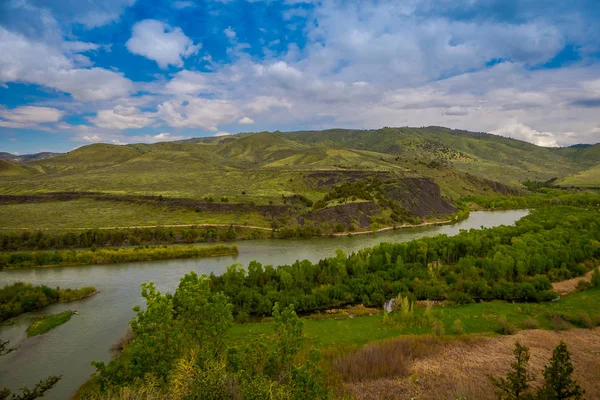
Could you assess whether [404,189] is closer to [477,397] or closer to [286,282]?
[286,282]

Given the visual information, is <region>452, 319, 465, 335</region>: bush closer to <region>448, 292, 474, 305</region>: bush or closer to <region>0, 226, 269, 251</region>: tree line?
<region>448, 292, 474, 305</region>: bush

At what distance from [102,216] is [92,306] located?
69016mm

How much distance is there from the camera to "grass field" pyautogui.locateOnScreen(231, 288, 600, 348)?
3906 cm

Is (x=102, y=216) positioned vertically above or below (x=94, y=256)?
above

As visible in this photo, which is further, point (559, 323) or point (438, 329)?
point (559, 323)

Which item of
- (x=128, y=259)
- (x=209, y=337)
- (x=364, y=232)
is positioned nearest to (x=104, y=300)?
(x=128, y=259)

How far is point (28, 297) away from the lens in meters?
48.7

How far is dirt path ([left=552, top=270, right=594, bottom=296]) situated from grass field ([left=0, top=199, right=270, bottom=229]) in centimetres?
7557

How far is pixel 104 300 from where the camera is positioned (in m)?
52.4

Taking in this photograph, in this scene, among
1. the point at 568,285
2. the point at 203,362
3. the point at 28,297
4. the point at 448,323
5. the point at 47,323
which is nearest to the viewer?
the point at 203,362

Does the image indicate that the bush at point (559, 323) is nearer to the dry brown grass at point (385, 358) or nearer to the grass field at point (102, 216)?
the dry brown grass at point (385, 358)

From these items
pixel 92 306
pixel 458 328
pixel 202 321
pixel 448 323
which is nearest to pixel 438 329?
pixel 458 328

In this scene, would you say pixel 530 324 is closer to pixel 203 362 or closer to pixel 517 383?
pixel 517 383

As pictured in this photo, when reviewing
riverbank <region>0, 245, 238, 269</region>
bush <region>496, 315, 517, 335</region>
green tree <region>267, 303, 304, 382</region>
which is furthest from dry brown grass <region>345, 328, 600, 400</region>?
riverbank <region>0, 245, 238, 269</region>
